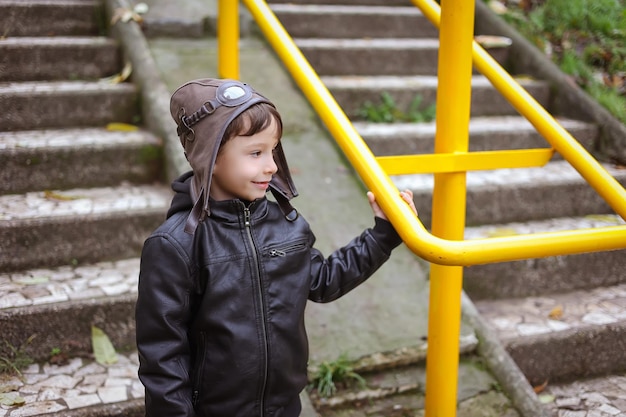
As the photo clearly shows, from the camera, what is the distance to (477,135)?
3.23 meters

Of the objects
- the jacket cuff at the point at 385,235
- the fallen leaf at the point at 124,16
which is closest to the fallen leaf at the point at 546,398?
the jacket cuff at the point at 385,235

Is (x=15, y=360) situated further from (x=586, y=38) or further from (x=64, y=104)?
(x=586, y=38)

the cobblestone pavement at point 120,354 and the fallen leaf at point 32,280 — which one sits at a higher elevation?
the fallen leaf at point 32,280

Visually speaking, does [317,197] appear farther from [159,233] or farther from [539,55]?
[539,55]

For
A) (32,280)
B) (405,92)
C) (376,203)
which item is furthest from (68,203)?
(405,92)

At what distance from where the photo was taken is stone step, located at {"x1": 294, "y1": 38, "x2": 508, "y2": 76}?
3.59m

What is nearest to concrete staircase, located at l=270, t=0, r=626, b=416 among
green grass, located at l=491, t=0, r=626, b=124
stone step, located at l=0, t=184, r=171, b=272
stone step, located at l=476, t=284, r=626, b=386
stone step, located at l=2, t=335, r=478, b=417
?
stone step, located at l=476, t=284, r=626, b=386

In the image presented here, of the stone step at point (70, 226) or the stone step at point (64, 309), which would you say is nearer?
the stone step at point (64, 309)

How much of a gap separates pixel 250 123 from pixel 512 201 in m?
1.81

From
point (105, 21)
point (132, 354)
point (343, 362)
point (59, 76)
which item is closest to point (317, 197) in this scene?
point (343, 362)

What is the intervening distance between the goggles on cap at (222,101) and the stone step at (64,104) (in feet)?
5.55

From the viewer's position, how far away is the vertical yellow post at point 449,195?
169 cm

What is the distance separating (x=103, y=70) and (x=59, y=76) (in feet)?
0.68

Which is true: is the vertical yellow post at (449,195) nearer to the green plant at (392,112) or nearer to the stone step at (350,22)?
the green plant at (392,112)
